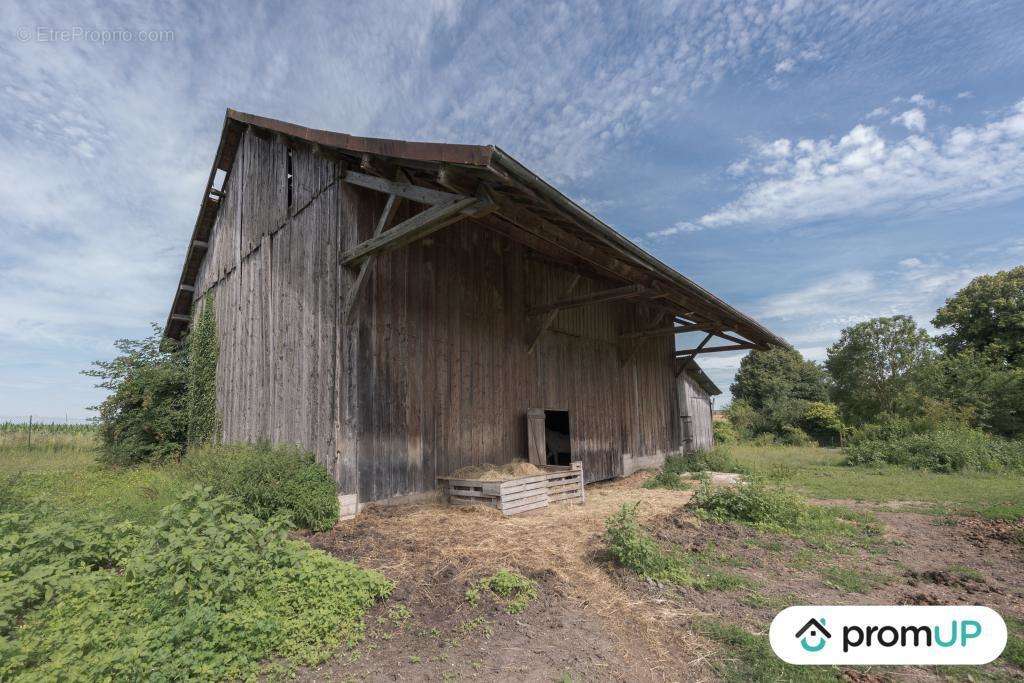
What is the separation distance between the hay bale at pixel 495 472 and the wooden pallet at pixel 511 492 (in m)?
0.18

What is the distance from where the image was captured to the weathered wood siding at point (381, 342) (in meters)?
7.52

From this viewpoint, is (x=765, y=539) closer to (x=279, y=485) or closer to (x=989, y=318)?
(x=279, y=485)

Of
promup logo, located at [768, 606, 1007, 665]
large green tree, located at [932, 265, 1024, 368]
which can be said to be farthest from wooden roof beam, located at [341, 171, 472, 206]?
large green tree, located at [932, 265, 1024, 368]

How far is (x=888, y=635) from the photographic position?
11.9 feet

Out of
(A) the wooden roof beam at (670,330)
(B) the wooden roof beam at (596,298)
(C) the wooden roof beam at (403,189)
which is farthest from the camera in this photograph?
(A) the wooden roof beam at (670,330)

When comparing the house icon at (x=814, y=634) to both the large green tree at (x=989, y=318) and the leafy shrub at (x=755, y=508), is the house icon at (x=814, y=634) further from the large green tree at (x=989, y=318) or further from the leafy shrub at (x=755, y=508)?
the large green tree at (x=989, y=318)

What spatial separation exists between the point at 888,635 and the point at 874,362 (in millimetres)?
33389

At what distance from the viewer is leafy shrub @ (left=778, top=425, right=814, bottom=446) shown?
29609 mm

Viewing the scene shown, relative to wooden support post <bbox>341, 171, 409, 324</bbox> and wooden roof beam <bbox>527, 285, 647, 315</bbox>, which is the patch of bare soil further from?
wooden roof beam <bbox>527, 285, 647, 315</bbox>

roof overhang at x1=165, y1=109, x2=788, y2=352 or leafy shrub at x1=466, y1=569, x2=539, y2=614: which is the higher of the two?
roof overhang at x1=165, y1=109, x2=788, y2=352

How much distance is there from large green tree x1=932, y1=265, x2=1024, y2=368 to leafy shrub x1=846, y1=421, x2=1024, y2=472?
959 centimetres

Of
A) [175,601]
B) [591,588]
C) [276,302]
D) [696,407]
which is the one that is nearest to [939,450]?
[696,407]

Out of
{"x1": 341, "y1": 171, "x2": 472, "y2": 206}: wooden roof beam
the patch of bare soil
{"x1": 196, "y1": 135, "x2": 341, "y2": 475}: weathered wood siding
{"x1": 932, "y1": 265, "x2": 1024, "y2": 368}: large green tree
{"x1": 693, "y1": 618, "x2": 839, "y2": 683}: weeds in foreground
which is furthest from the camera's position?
{"x1": 932, "y1": 265, "x2": 1024, "y2": 368}: large green tree

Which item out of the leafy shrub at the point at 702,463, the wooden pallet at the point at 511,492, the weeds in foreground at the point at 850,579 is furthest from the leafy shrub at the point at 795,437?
the weeds in foreground at the point at 850,579
